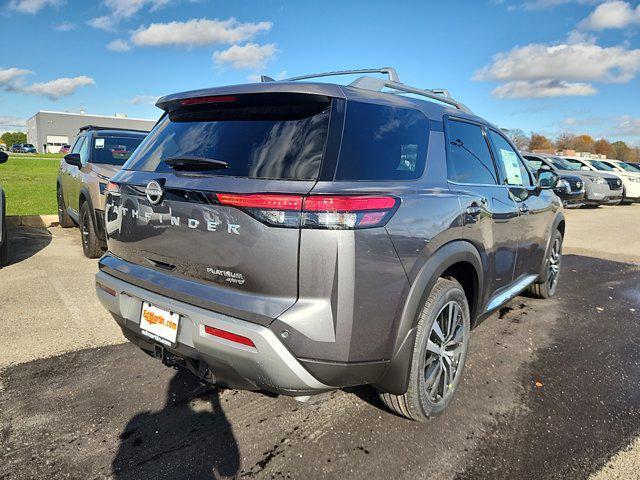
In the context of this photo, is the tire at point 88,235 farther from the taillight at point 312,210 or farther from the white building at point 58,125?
the white building at point 58,125

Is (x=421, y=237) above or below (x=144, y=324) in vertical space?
above

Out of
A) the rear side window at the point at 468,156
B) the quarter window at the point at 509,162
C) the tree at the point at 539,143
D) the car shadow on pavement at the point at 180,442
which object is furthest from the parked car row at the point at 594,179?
the tree at the point at 539,143

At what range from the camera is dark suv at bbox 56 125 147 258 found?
5578mm

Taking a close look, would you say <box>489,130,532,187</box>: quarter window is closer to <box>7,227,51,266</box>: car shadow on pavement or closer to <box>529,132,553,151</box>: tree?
<box>7,227,51,266</box>: car shadow on pavement

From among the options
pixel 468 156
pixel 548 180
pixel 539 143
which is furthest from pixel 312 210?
pixel 539 143

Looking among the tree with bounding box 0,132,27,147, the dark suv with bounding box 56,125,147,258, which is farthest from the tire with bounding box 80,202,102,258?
the tree with bounding box 0,132,27,147

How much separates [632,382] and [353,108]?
9.36 ft

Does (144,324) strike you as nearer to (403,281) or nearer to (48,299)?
(403,281)

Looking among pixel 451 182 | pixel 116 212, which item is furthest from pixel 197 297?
pixel 451 182

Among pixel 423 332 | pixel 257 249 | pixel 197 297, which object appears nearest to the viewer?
pixel 257 249

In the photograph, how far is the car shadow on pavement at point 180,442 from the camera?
222 cm

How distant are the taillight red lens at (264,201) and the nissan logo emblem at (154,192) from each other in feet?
1.48

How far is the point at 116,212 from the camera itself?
2.77 m

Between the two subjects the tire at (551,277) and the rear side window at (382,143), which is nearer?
the rear side window at (382,143)
